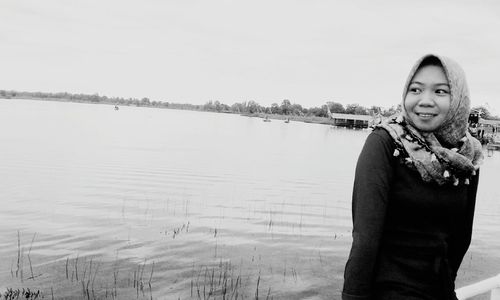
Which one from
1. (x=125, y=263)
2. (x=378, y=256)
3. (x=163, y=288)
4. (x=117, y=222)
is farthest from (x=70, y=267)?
(x=378, y=256)

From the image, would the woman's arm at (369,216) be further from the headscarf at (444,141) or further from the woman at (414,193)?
the headscarf at (444,141)

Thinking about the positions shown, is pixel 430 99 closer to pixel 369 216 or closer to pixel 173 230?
pixel 369 216

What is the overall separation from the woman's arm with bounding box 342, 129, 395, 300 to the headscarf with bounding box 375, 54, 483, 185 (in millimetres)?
106

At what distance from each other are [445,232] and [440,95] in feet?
2.16

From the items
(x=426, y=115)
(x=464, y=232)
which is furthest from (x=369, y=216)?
(x=464, y=232)

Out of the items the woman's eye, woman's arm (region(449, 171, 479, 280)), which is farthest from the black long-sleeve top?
the woman's eye

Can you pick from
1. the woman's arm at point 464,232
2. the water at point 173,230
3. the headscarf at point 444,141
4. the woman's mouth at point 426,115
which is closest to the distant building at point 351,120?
the water at point 173,230

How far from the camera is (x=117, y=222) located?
1494 centimetres

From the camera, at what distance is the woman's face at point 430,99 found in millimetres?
2076

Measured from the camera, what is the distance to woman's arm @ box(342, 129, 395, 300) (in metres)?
1.92

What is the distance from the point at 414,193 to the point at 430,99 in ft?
1.50

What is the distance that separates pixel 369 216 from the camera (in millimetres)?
1929

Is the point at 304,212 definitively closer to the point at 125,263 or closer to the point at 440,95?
the point at 125,263

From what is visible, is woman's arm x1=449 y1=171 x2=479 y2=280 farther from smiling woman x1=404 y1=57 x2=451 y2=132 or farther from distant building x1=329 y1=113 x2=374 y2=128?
distant building x1=329 y1=113 x2=374 y2=128
